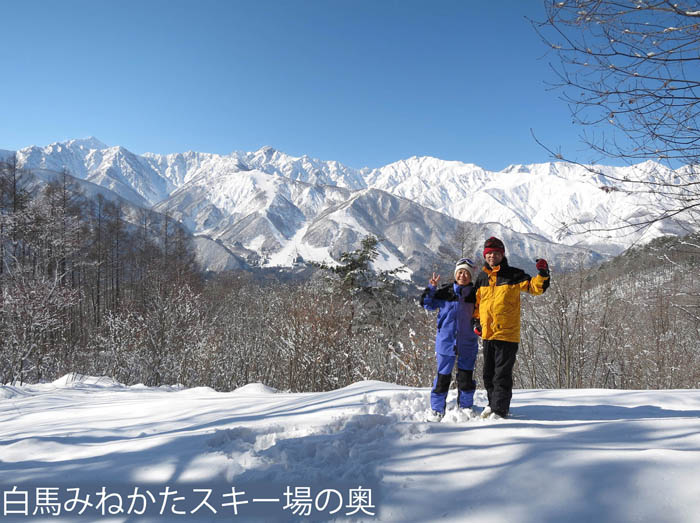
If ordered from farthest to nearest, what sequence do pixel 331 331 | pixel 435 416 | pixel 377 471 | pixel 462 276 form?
pixel 331 331
pixel 462 276
pixel 435 416
pixel 377 471

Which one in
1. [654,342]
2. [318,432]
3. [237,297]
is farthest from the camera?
[237,297]

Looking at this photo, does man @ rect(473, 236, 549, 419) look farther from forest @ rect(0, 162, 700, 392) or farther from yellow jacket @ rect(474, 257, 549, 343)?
forest @ rect(0, 162, 700, 392)

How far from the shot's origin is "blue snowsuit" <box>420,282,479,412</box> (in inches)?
152

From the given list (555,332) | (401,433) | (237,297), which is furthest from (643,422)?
(237,297)

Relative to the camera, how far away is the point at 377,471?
93.5 inches

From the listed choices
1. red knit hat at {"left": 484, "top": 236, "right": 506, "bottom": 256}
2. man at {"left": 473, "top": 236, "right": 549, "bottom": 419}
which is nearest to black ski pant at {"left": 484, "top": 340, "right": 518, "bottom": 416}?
man at {"left": 473, "top": 236, "right": 549, "bottom": 419}

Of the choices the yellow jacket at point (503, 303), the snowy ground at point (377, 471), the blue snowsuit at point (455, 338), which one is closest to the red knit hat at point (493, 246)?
the yellow jacket at point (503, 303)

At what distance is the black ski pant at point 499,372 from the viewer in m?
3.57

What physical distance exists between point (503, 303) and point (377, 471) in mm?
2047

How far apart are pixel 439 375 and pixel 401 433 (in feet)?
3.47

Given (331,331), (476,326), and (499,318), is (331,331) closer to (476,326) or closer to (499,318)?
(476,326)

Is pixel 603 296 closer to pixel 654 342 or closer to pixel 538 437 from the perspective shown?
pixel 654 342

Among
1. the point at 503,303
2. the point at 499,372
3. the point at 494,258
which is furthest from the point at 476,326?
the point at 494,258

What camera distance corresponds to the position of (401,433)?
2918 millimetres
